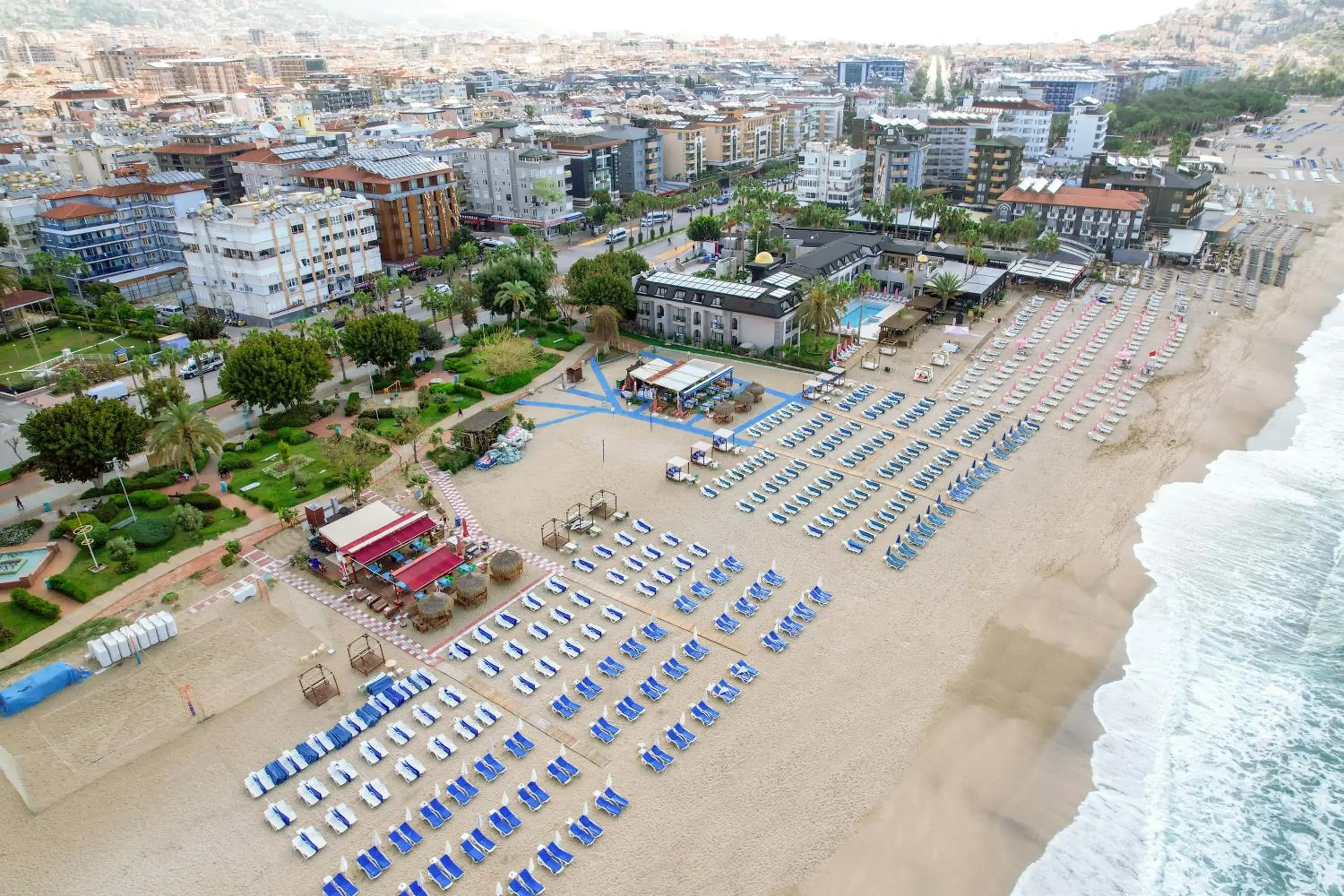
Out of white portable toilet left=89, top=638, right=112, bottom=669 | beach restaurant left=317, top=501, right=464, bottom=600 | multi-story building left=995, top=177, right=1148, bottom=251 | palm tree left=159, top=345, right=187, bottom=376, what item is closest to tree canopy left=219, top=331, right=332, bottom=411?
palm tree left=159, top=345, right=187, bottom=376

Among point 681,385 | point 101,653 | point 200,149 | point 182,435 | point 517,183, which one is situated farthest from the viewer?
point 517,183

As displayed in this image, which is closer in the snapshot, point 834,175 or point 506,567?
point 506,567

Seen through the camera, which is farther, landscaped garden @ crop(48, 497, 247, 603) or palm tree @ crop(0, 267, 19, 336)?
palm tree @ crop(0, 267, 19, 336)

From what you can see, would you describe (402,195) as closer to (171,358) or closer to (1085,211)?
(171,358)

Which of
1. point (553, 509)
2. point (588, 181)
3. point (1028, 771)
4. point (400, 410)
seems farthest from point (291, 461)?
point (588, 181)

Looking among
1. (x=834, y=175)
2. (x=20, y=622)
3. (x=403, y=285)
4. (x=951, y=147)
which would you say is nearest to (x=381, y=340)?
(x=403, y=285)

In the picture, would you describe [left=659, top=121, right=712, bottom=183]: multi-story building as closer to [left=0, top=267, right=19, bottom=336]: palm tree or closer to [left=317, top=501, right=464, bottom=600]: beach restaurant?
[left=0, top=267, right=19, bottom=336]: palm tree

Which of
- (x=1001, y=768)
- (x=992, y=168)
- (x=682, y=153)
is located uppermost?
(x=682, y=153)
